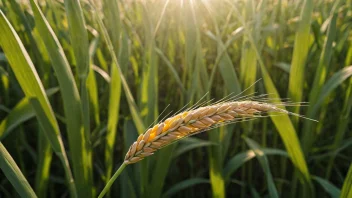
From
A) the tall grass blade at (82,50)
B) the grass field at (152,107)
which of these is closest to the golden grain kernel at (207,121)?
the grass field at (152,107)

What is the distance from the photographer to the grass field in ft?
3.14

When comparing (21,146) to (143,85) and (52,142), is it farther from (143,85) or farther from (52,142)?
(52,142)

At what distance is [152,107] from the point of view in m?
1.24

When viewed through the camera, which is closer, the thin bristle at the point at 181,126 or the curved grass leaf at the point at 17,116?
the thin bristle at the point at 181,126

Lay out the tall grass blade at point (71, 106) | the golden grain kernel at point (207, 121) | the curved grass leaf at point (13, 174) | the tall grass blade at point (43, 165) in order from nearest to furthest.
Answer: the golden grain kernel at point (207, 121)
the curved grass leaf at point (13, 174)
the tall grass blade at point (71, 106)
the tall grass blade at point (43, 165)

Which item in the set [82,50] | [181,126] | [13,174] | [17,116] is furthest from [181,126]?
[17,116]

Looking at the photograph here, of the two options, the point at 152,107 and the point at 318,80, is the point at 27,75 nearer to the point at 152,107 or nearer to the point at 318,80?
the point at 152,107

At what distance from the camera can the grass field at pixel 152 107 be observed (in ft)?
3.14

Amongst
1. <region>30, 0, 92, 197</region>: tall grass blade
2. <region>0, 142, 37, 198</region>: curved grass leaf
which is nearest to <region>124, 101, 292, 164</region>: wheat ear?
<region>0, 142, 37, 198</region>: curved grass leaf

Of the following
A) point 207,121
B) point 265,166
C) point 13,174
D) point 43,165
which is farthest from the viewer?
point 265,166

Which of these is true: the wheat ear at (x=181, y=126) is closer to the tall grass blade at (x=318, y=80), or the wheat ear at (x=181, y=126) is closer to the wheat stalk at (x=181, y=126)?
the wheat stalk at (x=181, y=126)

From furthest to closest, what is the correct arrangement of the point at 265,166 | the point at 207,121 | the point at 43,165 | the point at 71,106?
the point at 265,166
the point at 43,165
the point at 71,106
the point at 207,121

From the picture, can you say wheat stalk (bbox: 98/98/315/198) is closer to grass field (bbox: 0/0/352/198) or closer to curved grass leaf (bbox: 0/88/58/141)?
grass field (bbox: 0/0/352/198)

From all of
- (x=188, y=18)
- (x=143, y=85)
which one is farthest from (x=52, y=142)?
(x=188, y=18)
